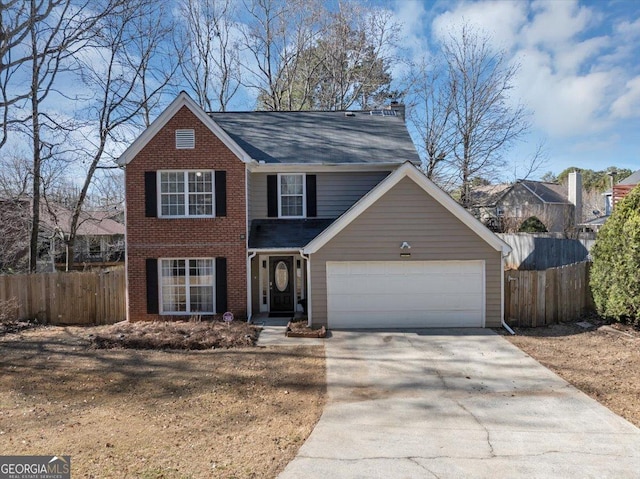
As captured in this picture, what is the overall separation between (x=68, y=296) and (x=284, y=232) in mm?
7155

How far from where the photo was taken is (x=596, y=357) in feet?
29.9

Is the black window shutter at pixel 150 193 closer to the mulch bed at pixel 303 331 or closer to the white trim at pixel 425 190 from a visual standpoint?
the white trim at pixel 425 190

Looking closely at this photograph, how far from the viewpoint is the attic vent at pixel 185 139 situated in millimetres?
12938

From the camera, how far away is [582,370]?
327 inches

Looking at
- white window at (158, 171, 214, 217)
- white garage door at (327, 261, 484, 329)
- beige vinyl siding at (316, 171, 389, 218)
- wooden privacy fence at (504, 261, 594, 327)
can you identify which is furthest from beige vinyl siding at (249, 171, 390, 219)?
wooden privacy fence at (504, 261, 594, 327)

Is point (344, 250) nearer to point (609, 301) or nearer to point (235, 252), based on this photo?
point (235, 252)

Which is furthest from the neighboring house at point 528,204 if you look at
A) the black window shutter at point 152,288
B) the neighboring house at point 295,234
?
the black window shutter at point 152,288

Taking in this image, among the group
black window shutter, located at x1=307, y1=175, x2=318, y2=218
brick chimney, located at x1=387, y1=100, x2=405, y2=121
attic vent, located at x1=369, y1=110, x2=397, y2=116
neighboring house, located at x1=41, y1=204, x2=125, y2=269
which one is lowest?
neighboring house, located at x1=41, y1=204, x2=125, y2=269

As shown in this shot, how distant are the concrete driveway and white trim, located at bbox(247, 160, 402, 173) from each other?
6.76 metres

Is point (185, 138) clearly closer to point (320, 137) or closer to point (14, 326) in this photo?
point (320, 137)

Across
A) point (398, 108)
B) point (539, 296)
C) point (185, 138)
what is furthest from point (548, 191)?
point (185, 138)

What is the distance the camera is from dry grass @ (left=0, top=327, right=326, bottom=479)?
4891 millimetres

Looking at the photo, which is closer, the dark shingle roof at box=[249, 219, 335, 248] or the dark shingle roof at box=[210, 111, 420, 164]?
the dark shingle roof at box=[249, 219, 335, 248]

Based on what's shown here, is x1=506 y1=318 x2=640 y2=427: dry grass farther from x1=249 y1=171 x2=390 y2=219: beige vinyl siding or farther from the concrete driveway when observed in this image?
x1=249 y1=171 x2=390 y2=219: beige vinyl siding
